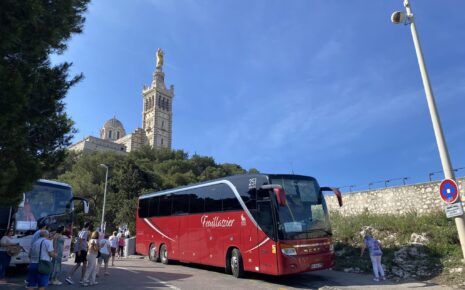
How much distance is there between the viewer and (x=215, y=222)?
45.9ft

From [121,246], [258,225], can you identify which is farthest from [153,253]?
[258,225]

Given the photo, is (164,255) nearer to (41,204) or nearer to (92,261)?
(41,204)

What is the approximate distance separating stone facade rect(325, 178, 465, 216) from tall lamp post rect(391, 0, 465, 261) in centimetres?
763

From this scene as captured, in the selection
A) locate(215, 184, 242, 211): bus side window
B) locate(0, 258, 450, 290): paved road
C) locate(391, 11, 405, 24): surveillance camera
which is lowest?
locate(0, 258, 450, 290): paved road

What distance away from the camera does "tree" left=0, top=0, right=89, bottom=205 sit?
268 inches

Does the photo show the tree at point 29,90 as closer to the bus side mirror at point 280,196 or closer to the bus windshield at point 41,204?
the bus windshield at point 41,204

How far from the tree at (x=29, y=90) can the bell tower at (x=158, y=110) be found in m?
135

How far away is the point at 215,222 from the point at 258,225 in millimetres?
2673

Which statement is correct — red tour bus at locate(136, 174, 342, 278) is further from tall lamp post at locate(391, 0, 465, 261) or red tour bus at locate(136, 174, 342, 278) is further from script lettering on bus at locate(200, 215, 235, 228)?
tall lamp post at locate(391, 0, 465, 261)

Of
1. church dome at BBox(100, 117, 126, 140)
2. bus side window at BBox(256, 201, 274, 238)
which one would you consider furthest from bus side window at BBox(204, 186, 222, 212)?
church dome at BBox(100, 117, 126, 140)

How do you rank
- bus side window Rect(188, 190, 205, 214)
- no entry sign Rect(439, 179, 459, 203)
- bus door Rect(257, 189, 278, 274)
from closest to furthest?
1. no entry sign Rect(439, 179, 459, 203)
2. bus door Rect(257, 189, 278, 274)
3. bus side window Rect(188, 190, 205, 214)

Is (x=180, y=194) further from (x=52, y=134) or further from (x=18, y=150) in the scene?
(x=18, y=150)

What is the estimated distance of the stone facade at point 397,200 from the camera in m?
16.8

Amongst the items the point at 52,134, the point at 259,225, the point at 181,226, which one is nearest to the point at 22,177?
the point at 52,134
